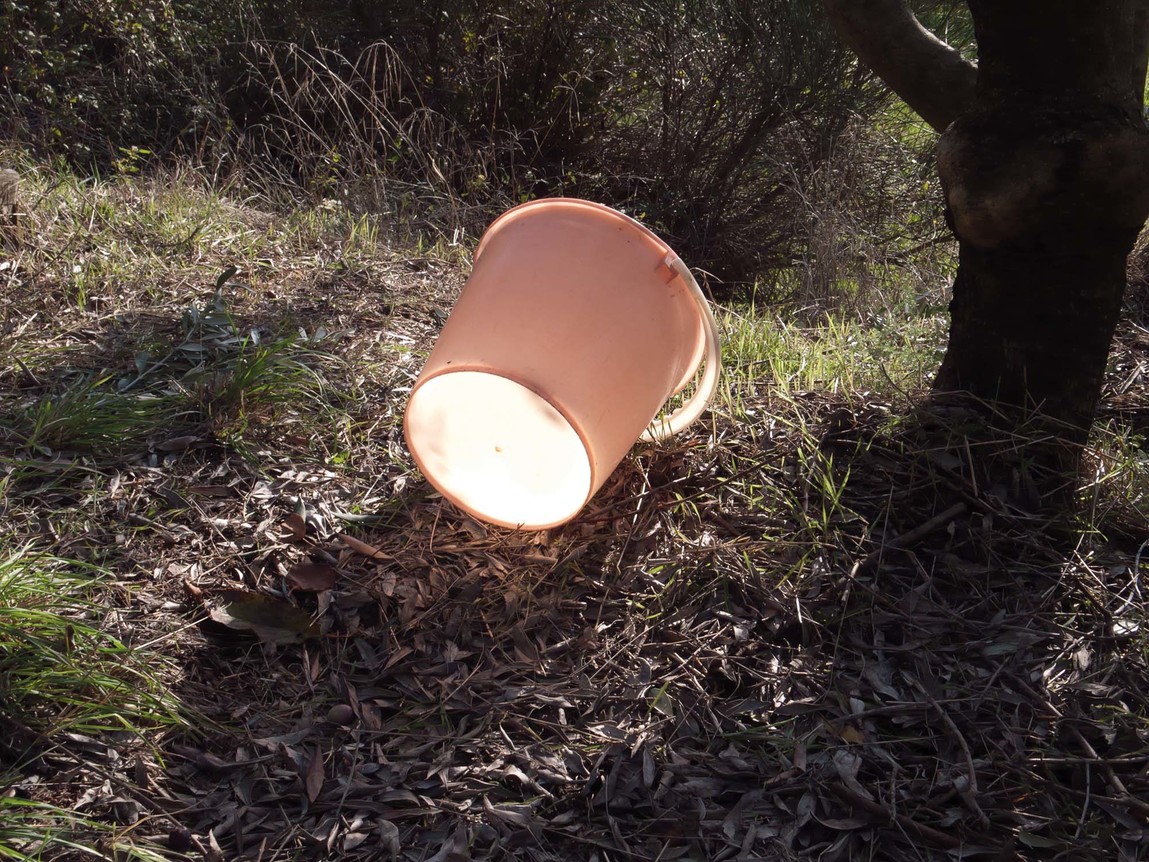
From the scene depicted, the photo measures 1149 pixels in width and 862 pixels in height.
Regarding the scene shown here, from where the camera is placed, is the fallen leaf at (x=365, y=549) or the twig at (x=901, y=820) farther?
the fallen leaf at (x=365, y=549)

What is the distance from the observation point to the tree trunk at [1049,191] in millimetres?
1895

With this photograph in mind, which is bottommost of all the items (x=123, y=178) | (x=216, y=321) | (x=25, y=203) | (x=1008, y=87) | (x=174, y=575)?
(x=123, y=178)

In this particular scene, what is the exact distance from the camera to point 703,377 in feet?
7.20

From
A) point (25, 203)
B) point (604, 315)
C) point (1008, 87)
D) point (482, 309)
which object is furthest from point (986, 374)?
point (25, 203)

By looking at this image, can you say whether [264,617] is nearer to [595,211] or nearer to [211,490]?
[211,490]

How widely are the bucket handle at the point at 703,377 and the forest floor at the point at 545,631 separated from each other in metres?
0.07

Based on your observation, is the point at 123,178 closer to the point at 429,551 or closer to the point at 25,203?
the point at 25,203

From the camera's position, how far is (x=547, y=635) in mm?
1929

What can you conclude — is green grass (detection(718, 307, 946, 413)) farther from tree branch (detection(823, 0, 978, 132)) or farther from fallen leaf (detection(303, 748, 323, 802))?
fallen leaf (detection(303, 748, 323, 802))

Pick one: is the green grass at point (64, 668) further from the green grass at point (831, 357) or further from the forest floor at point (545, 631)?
the green grass at point (831, 357)

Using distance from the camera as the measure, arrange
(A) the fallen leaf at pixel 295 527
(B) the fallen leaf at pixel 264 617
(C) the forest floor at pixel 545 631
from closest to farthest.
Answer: (C) the forest floor at pixel 545 631 → (B) the fallen leaf at pixel 264 617 → (A) the fallen leaf at pixel 295 527

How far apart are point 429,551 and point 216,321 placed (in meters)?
1.14

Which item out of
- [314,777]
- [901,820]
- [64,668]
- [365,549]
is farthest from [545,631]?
[64,668]

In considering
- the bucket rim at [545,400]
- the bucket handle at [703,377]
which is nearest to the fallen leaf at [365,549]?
the bucket rim at [545,400]
